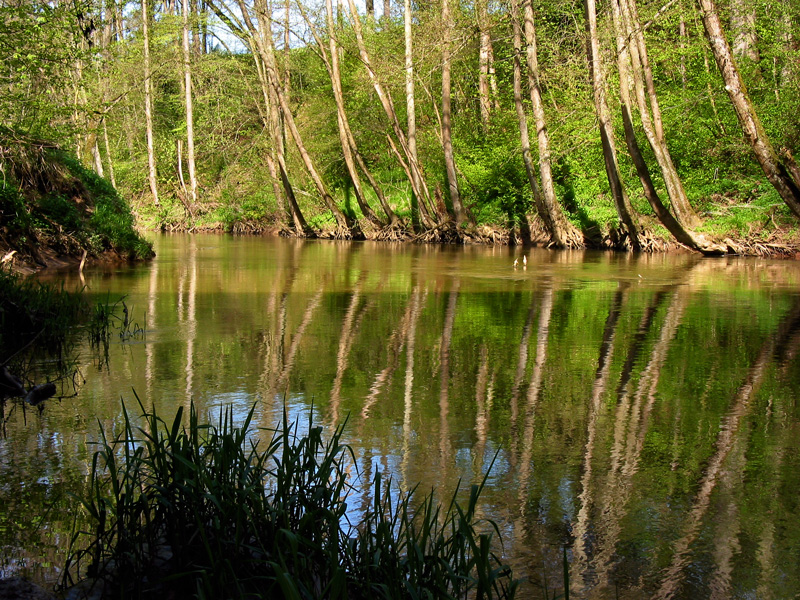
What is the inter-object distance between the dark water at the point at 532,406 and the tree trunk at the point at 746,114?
3.45 m

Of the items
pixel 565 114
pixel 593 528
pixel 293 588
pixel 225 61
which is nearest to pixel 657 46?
pixel 565 114

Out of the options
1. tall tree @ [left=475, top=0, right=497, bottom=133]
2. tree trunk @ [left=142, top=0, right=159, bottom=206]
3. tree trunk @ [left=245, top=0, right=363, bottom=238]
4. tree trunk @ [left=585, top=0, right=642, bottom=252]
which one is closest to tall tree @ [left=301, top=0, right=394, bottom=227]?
tree trunk @ [left=245, top=0, right=363, bottom=238]

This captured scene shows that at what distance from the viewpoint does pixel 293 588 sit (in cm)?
269

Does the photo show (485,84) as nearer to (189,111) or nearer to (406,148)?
(406,148)

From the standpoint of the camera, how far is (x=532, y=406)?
22.4 feet

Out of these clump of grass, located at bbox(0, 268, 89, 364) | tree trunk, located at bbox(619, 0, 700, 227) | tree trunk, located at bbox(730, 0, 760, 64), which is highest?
tree trunk, located at bbox(730, 0, 760, 64)

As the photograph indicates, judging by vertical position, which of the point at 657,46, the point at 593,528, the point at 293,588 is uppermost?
the point at 657,46

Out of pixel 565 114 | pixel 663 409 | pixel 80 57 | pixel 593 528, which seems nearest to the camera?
pixel 593 528

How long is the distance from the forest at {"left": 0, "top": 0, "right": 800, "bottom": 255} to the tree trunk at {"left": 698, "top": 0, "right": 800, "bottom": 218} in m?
0.04

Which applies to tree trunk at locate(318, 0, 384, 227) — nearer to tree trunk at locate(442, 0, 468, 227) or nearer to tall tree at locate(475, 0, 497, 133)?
tree trunk at locate(442, 0, 468, 227)

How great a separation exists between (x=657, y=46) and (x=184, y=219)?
23.7 metres

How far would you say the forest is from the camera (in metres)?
17.8

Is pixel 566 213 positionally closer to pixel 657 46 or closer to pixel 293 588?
pixel 657 46

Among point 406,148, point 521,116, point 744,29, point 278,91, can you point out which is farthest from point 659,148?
point 278,91
